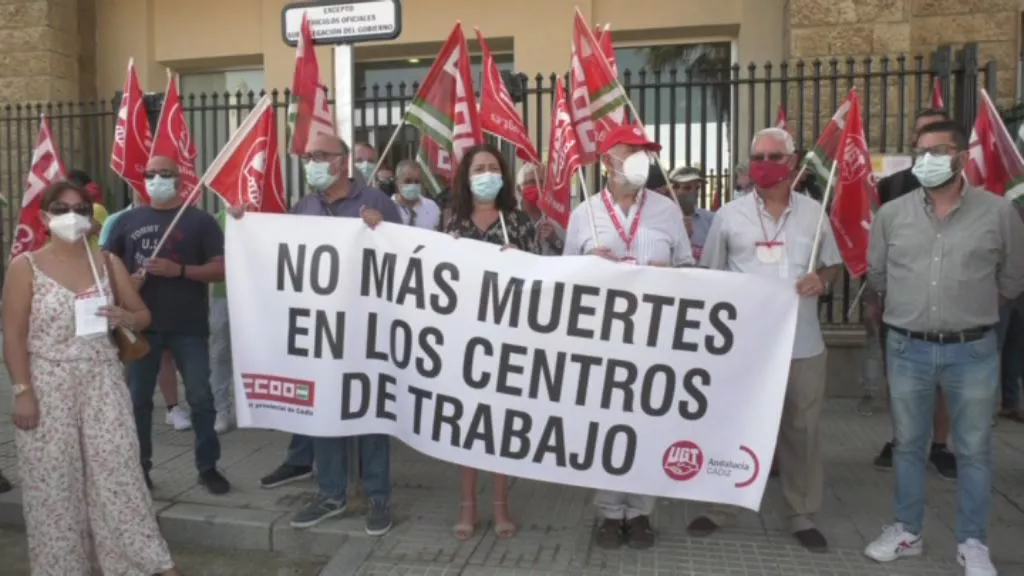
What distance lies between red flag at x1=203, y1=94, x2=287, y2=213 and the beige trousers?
10.4 feet

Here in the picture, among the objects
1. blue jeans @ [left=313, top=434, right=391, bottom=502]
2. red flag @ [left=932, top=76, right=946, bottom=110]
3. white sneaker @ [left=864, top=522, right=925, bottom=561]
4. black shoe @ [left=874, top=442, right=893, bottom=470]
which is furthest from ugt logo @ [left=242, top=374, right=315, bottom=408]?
red flag @ [left=932, top=76, right=946, bottom=110]

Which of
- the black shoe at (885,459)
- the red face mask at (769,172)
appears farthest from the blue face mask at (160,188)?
the black shoe at (885,459)

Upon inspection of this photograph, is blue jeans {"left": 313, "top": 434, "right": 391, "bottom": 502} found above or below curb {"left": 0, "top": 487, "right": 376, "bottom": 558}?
above

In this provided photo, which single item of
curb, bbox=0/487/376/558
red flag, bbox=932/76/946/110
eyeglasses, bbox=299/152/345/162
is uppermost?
red flag, bbox=932/76/946/110

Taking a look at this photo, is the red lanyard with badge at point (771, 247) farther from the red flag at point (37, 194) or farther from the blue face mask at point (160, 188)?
the red flag at point (37, 194)

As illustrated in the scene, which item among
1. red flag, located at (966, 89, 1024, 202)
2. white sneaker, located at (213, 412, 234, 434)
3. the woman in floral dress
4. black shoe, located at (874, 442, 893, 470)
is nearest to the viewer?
the woman in floral dress

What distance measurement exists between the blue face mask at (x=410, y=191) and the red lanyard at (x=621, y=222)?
9.64 feet

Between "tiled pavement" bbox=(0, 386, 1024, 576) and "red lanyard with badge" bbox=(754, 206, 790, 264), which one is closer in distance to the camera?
"tiled pavement" bbox=(0, 386, 1024, 576)

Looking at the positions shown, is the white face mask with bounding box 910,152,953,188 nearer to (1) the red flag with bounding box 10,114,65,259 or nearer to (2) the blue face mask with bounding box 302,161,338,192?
(2) the blue face mask with bounding box 302,161,338,192

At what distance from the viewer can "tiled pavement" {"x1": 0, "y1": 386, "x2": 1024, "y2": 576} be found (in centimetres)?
413

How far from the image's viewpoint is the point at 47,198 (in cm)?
394

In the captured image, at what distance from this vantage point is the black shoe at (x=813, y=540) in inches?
169

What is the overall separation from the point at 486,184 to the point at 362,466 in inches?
68.9

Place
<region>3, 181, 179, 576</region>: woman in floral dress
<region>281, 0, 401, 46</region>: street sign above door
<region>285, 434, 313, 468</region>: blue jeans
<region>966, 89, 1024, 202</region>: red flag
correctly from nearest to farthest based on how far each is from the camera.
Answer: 1. <region>3, 181, 179, 576</region>: woman in floral dress
2. <region>281, 0, 401, 46</region>: street sign above door
3. <region>966, 89, 1024, 202</region>: red flag
4. <region>285, 434, 313, 468</region>: blue jeans
